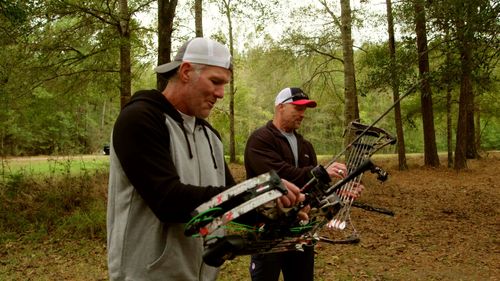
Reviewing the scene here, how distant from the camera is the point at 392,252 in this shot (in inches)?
278

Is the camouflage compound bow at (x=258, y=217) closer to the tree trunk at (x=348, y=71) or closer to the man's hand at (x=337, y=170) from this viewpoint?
the man's hand at (x=337, y=170)

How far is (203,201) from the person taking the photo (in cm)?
150

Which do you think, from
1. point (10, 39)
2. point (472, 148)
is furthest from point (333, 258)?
point (472, 148)

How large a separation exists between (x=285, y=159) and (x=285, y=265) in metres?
0.82

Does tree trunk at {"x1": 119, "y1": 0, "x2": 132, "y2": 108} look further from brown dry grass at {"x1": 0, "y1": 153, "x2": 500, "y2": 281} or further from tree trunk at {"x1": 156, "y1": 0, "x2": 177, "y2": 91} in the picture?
brown dry grass at {"x1": 0, "y1": 153, "x2": 500, "y2": 281}

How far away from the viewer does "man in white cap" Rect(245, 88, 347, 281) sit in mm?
3145

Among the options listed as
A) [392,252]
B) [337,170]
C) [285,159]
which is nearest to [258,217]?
[337,170]

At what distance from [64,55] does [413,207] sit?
397 inches

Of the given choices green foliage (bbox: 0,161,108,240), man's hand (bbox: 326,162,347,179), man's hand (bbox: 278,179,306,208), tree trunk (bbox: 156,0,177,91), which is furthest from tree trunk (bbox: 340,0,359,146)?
man's hand (bbox: 278,179,306,208)

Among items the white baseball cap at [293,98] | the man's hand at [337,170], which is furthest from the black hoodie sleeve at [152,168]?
the white baseball cap at [293,98]

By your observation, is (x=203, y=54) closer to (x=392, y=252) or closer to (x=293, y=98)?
(x=293, y=98)

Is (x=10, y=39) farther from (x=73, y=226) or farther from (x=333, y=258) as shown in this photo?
(x=333, y=258)

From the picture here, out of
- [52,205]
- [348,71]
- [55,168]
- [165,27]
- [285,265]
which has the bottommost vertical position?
[52,205]

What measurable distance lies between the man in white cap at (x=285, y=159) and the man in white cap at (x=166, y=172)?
1.28 m
